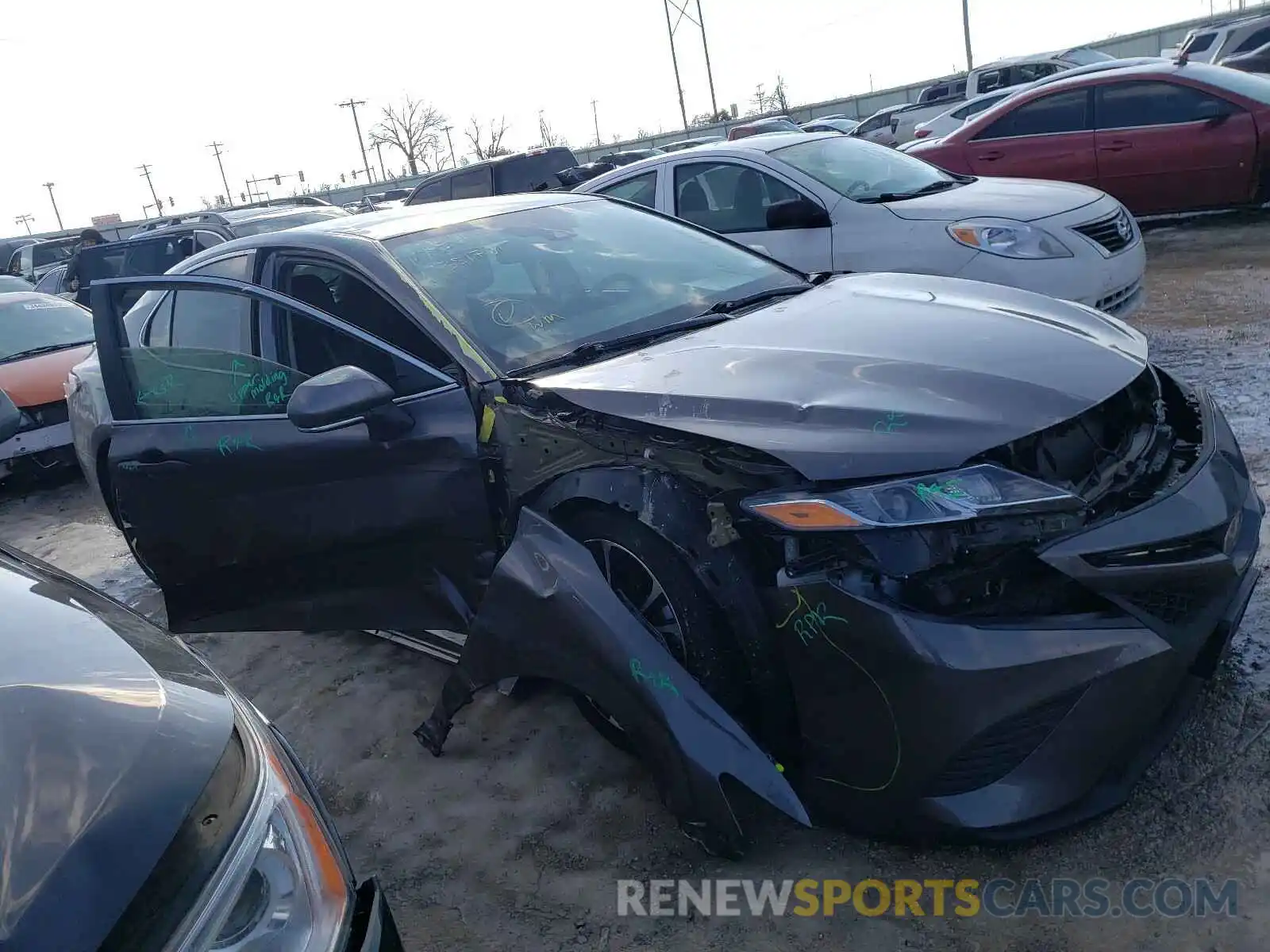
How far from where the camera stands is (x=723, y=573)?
7.39 feet

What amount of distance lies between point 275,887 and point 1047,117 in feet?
31.8

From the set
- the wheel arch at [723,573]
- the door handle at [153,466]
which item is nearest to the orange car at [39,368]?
the door handle at [153,466]

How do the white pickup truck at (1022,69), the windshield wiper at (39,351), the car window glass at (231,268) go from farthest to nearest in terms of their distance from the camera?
the white pickup truck at (1022,69) < the windshield wiper at (39,351) < the car window glass at (231,268)

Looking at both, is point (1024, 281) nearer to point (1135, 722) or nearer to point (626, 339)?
point (626, 339)

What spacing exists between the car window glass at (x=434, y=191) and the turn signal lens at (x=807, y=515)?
10748 millimetres

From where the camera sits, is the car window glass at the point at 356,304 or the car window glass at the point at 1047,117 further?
the car window glass at the point at 1047,117

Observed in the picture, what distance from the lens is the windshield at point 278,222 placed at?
36.2 ft

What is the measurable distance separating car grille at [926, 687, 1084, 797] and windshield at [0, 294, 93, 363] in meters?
7.72

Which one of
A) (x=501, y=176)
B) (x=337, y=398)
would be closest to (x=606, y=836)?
(x=337, y=398)

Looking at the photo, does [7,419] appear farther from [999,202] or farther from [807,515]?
[999,202]

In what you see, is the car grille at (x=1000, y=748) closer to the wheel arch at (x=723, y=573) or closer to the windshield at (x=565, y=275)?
the wheel arch at (x=723, y=573)

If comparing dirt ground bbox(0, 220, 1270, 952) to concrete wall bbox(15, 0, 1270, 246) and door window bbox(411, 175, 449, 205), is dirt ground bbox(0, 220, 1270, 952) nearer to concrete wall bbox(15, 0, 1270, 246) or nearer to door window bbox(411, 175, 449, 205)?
door window bbox(411, 175, 449, 205)

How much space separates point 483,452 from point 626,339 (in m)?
0.54

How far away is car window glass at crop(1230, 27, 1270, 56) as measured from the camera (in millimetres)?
15281
